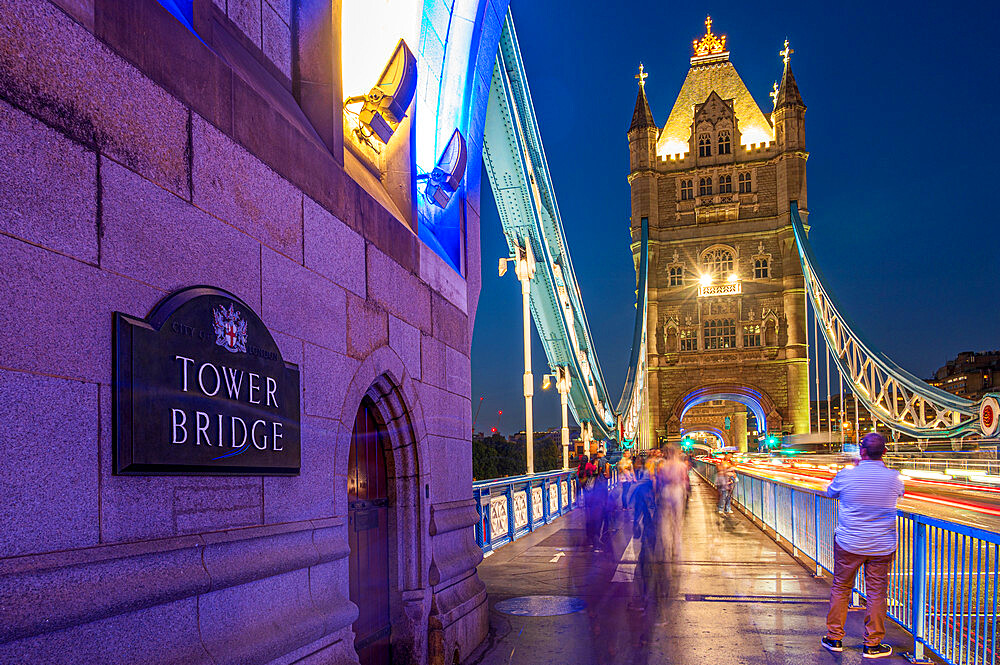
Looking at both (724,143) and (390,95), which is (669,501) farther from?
(724,143)

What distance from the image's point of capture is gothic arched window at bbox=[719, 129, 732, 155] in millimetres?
Result: 71812

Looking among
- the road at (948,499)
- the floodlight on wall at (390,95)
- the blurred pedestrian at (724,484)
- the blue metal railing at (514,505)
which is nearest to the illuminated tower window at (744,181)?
the road at (948,499)

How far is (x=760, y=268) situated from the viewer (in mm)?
67750

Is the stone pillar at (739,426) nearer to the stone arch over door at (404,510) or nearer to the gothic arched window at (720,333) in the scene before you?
the gothic arched window at (720,333)

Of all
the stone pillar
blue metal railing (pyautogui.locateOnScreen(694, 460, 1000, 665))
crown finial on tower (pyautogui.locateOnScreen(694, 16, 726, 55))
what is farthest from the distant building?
blue metal railing (pyautogui.locateOnScreen(694, 460, 1000, 665))

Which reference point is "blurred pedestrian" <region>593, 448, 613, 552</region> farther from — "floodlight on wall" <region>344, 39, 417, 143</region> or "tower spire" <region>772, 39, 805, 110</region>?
"tower spire" <region>772, 39, 805, 110</region>

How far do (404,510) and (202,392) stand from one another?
3.13 meters

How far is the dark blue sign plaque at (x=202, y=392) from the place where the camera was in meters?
3.04

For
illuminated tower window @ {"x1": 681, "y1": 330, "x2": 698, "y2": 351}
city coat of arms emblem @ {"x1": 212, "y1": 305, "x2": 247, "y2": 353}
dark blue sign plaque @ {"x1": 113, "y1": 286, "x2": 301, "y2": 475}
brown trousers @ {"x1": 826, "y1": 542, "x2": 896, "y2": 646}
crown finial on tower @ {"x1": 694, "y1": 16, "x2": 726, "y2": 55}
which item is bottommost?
brown trousers @ {"x1": 826, "y1": 542, "x2": 896, "y2": 646}

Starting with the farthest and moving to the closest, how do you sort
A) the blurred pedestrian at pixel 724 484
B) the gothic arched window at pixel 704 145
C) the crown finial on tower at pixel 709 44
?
the crown finial on tower at pixel 709 44 → the gothic arched window at pixel 704 145 → the blurred pedestrian at pixel 724 484

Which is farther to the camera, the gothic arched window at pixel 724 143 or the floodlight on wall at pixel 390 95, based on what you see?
the gothic arched window at pixel 724 143

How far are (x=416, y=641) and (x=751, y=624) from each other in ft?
11.2

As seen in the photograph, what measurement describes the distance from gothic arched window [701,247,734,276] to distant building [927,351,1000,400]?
327 ft

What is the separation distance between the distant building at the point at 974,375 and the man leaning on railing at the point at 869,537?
520 ft
